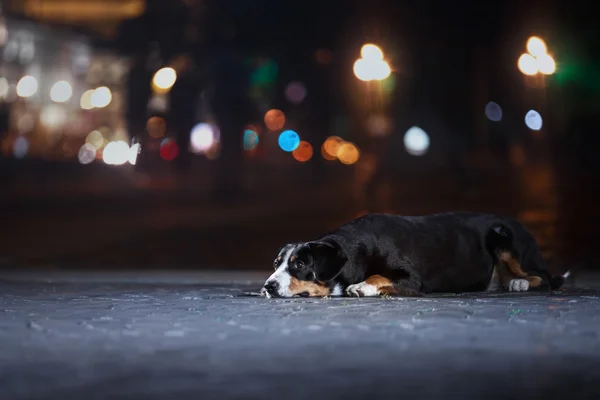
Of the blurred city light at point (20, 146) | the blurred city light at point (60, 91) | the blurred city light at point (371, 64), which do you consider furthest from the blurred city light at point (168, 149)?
the blurred city light at point (60, 91)

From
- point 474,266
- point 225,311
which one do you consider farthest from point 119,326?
point 474,266

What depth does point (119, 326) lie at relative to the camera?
8.98m

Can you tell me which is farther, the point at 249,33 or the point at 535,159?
the point at 535,159

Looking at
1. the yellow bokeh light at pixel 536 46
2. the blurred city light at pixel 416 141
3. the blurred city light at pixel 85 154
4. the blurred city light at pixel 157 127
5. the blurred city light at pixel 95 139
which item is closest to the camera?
the yellow bokeh light at pixel 536 46

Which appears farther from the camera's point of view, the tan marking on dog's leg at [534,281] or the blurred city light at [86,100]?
the blurred city light at [86,100]

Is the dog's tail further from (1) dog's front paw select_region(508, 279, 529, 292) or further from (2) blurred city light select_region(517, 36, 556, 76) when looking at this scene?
(2) blurred city light select_region(517, 36, 556, 76)

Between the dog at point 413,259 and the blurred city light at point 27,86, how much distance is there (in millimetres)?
124922

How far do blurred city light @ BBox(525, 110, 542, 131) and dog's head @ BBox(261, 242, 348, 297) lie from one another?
5787 centimetres

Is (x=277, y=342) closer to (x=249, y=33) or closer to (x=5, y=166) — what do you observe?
(x=249, y=33)

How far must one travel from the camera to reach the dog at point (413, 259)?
10945 mm

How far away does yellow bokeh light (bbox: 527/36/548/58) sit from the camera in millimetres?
45188

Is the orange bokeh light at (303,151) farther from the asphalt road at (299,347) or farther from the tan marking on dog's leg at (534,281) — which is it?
the asphalt road at (299,347)

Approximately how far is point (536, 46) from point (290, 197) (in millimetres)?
10953

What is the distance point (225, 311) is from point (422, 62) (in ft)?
140
